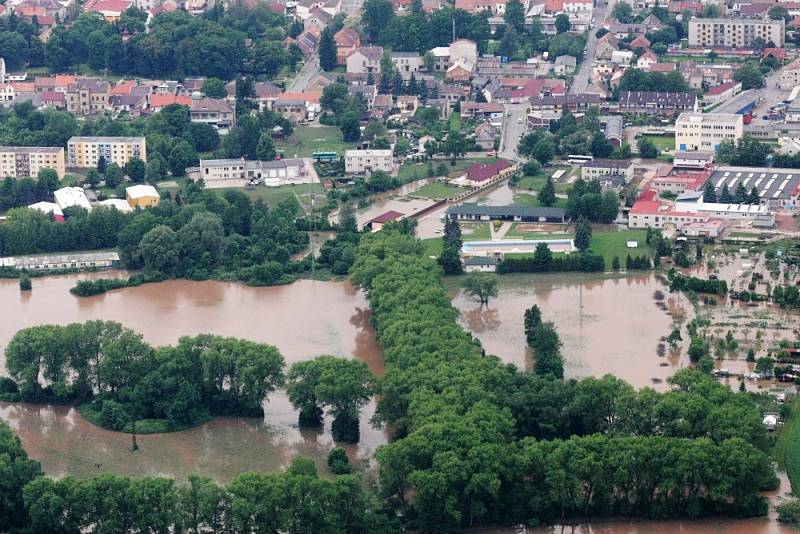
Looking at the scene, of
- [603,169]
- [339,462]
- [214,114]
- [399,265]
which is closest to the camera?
[339,462]

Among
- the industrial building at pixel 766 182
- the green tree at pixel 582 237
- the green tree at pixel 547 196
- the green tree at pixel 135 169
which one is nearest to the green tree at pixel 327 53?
the green tree at pixel 135 169

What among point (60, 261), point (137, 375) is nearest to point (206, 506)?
point (137, 375)

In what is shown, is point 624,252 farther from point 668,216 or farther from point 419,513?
point 419,513

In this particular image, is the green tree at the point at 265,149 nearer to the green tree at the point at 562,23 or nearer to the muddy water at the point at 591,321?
the muddy water at the point at 591,321

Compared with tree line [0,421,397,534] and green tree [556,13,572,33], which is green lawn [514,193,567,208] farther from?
tree line [0,421,397,534]

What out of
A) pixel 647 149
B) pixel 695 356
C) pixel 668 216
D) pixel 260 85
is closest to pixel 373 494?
pixel 695 356

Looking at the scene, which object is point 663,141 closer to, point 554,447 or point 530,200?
point 530,200
